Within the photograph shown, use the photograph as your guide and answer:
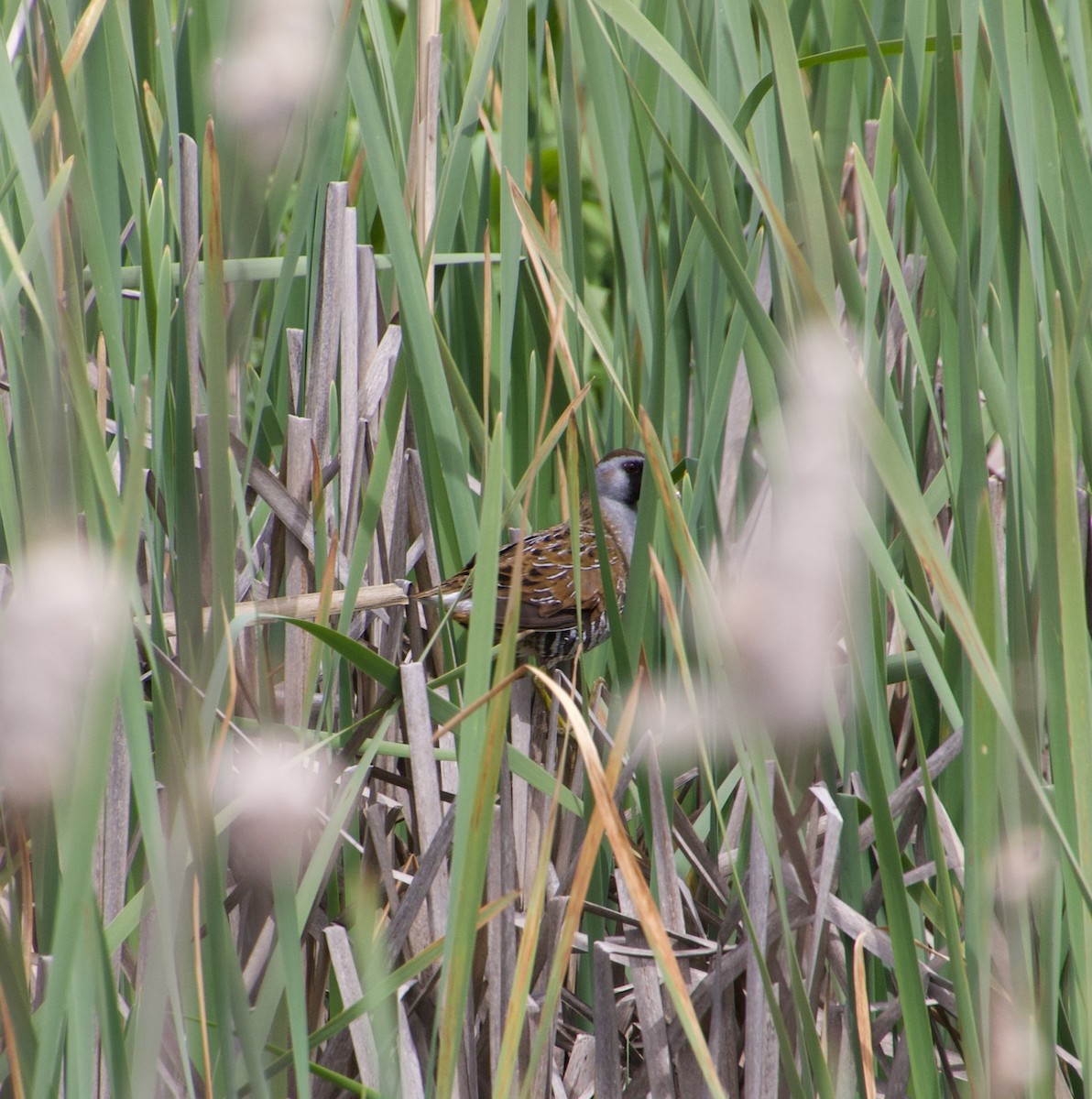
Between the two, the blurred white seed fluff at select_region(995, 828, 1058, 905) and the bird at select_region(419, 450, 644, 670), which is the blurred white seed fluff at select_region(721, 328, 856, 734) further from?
the bird at select_region(419, 450, 644, 670)

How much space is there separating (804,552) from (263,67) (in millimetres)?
469

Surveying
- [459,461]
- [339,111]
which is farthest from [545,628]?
[339,111]

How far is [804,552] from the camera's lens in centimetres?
71

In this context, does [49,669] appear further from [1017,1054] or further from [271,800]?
[1017,1054]

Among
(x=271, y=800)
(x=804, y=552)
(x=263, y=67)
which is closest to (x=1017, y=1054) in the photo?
(x=804, y=552)

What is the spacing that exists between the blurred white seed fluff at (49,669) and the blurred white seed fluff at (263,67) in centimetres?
29

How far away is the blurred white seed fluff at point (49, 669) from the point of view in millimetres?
723

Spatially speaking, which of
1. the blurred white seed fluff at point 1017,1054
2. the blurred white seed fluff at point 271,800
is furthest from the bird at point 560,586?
the blurred white seed fluff at point 1017,1054

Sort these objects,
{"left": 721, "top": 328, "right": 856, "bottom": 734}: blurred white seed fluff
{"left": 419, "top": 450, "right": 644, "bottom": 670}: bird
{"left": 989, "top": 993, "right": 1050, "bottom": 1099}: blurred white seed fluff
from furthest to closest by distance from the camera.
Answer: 1. {"left": 419, "top": 450, "right": 644, "bottom": 670}: bird
2. {"left": 989, "top": 993, "right": 1050, "bottom": 1099}: blurred white seed fluff
3. {"left": 721, "top": 328, "right": 856, "bottom": 734}: blurred white seed fluff

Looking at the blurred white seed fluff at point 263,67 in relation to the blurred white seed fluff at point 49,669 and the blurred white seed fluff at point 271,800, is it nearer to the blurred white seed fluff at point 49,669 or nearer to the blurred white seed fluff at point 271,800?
the blurred white seed fluff at point 49,669

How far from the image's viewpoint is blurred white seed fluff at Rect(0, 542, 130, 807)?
723 millimetres

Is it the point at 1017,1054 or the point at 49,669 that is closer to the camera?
the point at 49,669

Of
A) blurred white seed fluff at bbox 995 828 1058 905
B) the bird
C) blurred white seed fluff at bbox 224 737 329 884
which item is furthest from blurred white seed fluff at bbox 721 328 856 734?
the bird

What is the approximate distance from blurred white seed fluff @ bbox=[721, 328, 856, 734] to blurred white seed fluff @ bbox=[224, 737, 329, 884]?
314 mm
